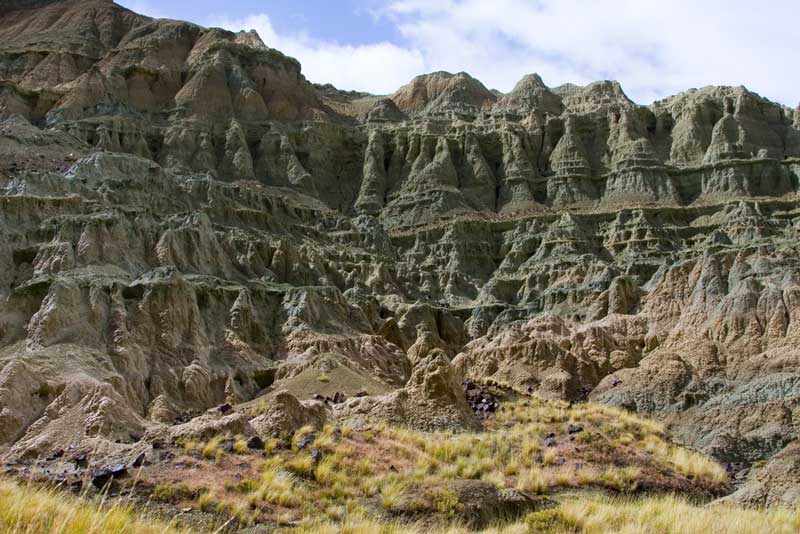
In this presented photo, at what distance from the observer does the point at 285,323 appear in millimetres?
45219

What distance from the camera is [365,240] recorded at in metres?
86.4

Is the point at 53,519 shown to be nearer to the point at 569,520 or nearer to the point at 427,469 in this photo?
the point at 569,520

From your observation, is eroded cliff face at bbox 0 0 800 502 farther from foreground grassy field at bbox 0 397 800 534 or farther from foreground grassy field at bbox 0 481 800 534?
foreground grassy field at bbox 0 481 800 534

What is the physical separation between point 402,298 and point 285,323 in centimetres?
2806

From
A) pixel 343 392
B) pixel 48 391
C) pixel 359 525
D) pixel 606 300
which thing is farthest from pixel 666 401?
pixel 606 300

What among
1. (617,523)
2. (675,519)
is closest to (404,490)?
(617,523)

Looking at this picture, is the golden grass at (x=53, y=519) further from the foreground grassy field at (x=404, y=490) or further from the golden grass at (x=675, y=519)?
the golden grass at (x=675, y=519)

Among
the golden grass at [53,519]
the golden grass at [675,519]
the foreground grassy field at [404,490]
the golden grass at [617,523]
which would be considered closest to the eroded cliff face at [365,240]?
the foreground grassy field at [404,490]

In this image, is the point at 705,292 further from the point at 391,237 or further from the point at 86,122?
the point at 86,122

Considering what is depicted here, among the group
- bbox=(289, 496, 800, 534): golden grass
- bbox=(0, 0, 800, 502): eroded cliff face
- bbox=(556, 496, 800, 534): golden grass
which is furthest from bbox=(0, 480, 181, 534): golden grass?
bbox=(556, 496, 800, 534): golden grass

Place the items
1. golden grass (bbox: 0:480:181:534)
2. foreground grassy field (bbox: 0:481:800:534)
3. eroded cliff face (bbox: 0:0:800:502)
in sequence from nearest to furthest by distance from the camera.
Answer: golden grass (bbox: 0:480:181:534) < foreground grassy field (bbox: 0:481:800:534) < eroded cliff face (bbox: 0:0:800:502)

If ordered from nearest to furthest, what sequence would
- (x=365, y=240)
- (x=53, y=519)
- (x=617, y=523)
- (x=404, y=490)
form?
(x=53, y=519)
(x=617, y=523)
(x=404, y=490)
(x=365, y=240)

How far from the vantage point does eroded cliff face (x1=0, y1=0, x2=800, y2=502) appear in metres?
32.9

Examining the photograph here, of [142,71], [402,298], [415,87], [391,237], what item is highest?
[415,87]
